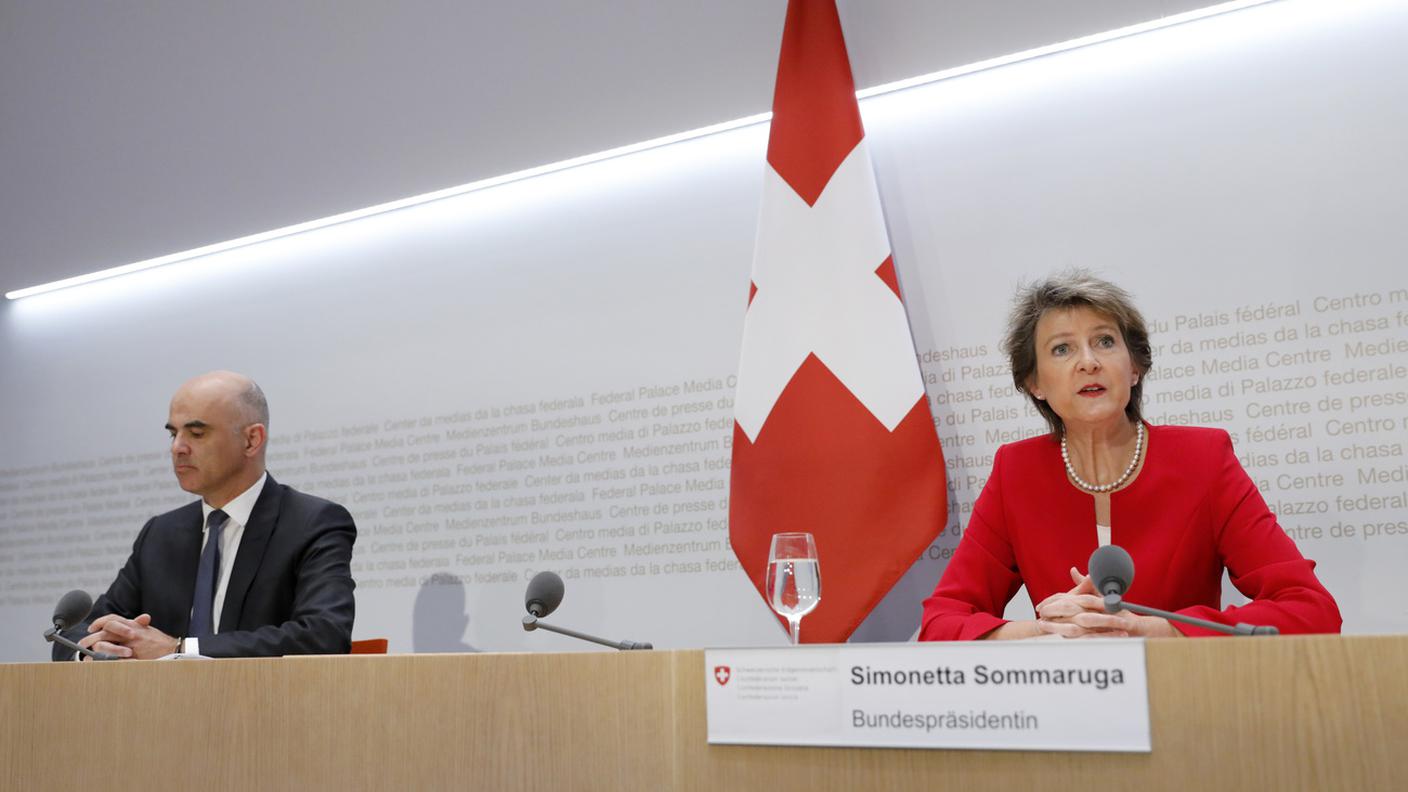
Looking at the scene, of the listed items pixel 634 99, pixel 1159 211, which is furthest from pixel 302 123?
pixel 1159 211

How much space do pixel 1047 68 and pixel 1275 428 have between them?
1.16m

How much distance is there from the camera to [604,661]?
5.11 ft

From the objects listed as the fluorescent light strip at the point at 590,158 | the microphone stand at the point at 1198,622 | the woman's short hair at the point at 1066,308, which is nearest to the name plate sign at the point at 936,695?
the microphone stand at the point at 1198,622

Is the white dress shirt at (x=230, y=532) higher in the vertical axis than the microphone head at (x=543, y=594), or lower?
higher

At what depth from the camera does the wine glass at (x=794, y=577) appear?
172 centimetres

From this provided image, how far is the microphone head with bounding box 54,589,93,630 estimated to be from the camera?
95.9 inches

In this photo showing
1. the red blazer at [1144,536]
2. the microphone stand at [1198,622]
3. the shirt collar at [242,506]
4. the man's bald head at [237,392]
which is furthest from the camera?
the man's bald head at [237,392]

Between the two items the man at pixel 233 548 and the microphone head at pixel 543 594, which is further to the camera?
the man at pixel 233 548

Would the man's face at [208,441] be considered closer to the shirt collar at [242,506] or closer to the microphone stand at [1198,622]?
the shirt collar at [242,506]

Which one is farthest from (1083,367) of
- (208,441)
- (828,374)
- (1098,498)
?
(208,441)

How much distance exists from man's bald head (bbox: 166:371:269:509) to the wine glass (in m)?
2.21

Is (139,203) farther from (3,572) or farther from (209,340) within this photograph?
(3,572)

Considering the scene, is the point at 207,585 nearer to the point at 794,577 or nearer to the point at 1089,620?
the point at 794,577

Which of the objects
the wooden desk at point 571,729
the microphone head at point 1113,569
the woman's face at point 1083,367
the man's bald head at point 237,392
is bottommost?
the wooden desk at point 571,729
